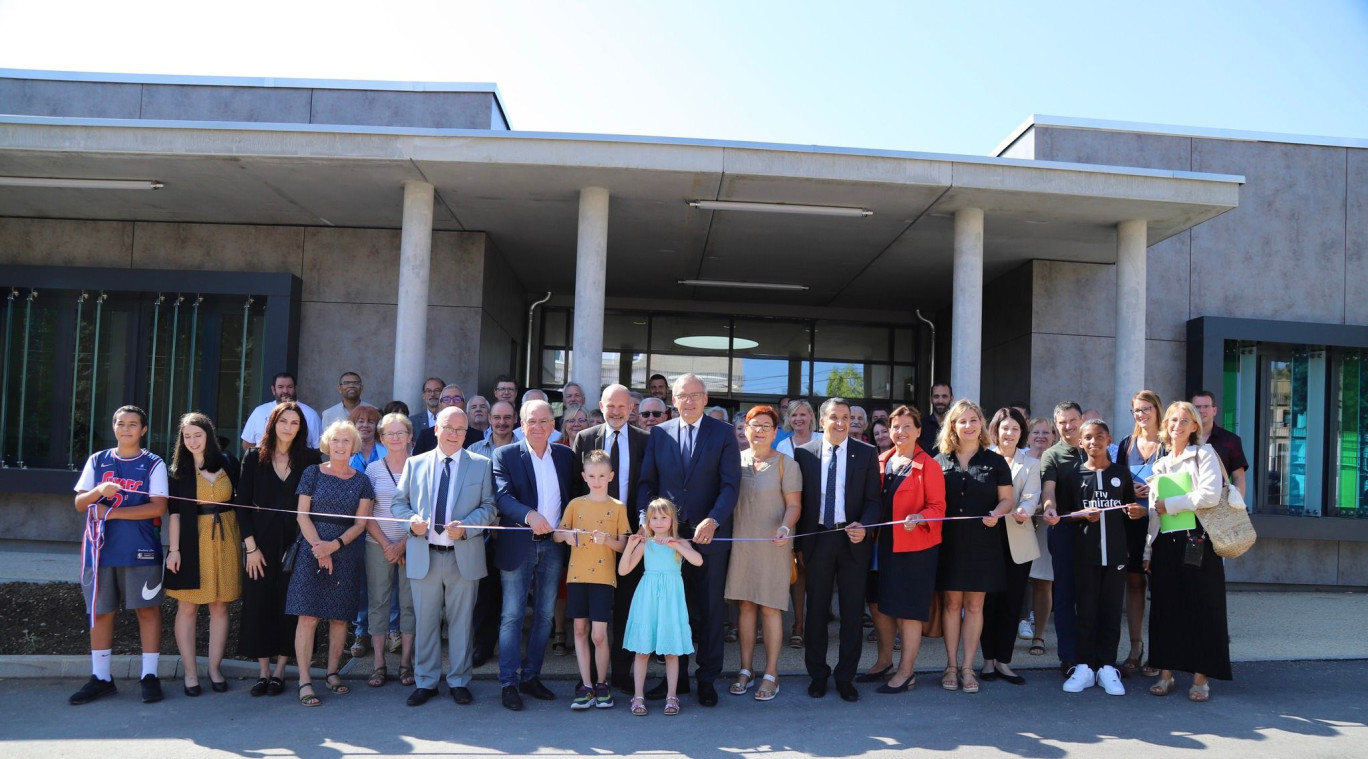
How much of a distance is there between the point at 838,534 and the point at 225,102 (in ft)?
31.6

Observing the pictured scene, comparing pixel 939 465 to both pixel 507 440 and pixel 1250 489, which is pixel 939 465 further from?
pixel 1250 489

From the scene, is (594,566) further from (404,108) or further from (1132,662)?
(404,108)

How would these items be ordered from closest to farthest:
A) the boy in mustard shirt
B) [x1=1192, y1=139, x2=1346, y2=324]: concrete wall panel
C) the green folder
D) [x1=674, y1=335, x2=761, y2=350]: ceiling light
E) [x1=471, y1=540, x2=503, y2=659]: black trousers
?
the boy in mustard shirt → the green folder → [x1=471, y1=540, x2=503, y2=659]: black trousers → [x1=1192, y1=139, x2=1346, y2=324]: concrete wall panel → [x1=674, y1=335, x2=761, y2=350]: ceiling light

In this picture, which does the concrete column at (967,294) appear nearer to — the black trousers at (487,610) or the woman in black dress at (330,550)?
the black trousers at (487,610)

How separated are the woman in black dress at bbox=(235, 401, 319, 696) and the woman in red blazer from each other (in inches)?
146

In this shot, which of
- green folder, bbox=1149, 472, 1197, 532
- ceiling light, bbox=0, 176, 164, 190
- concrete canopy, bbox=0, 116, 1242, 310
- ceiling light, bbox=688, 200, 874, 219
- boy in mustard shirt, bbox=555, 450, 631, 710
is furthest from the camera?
ceiling light, bbox=688, 200, 874, 219

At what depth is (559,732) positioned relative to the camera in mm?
5281

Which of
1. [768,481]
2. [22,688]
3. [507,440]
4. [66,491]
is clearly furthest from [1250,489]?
[66,491]

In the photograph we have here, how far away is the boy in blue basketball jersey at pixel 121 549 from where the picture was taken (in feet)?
19.3

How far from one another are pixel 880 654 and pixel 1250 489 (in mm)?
7087

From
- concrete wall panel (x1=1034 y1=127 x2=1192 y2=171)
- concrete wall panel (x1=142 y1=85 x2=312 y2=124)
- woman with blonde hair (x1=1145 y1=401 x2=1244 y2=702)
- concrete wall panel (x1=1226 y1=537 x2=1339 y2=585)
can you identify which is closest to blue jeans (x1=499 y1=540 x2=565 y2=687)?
woman with blonde hair (x1=1145 y1=401 x2=1244 y2=702)

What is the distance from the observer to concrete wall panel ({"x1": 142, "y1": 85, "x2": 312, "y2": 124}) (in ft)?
38.8

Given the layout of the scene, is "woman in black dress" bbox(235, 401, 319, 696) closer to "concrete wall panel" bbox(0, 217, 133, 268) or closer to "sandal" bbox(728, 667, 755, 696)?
"sandal" bbox(728, 667, 755, 696)

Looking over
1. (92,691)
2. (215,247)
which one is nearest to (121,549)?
(92,691)
